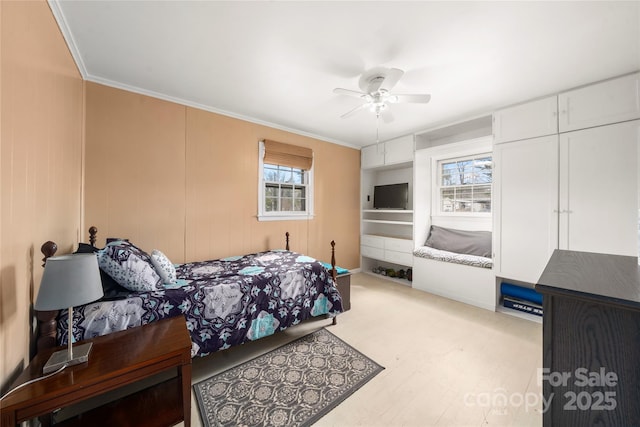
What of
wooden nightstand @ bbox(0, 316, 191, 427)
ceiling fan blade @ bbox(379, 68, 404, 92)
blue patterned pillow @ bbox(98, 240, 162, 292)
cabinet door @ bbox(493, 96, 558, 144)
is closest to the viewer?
wooden nightstand @ bbox(0, 316, 191, 427)

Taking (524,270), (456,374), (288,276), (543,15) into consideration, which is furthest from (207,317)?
(524,270)

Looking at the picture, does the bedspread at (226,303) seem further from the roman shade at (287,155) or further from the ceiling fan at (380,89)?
the ceiling fan at (380,89)

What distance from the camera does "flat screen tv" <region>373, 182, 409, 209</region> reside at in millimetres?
4293

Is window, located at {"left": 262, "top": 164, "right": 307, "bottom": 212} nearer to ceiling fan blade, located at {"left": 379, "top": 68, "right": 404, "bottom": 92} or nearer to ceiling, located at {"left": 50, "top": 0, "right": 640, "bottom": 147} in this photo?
ceiling, located at {"left": 50, "top": 0, "right": 640, "bottom": 147}

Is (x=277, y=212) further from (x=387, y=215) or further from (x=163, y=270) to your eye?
(x=387, y=215)

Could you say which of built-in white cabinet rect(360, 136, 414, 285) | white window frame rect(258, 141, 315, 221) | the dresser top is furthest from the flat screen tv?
the dresser top

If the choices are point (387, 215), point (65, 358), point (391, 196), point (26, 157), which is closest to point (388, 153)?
→ point (391, 196)

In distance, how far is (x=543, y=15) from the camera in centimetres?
158

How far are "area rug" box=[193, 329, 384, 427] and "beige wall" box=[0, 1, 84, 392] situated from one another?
1049 millimetres

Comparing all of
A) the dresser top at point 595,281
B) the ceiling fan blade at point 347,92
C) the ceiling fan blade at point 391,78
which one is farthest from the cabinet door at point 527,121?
the dresser top at point 595,281

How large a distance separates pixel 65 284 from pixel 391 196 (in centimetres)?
428

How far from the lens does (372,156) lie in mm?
4625

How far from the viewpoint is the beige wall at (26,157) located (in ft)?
3.40

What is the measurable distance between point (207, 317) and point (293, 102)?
96.4 inches
